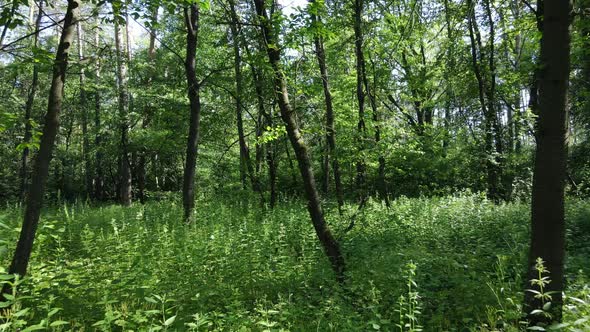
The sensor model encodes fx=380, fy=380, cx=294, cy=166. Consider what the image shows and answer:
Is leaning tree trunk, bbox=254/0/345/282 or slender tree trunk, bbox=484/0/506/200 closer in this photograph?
leaning tree trunk, bbox=254/0/345/282

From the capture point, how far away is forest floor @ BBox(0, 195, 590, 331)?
3.58m

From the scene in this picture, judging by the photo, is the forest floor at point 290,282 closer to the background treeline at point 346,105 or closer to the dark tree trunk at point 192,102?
the dark tree trunk at point 192,102

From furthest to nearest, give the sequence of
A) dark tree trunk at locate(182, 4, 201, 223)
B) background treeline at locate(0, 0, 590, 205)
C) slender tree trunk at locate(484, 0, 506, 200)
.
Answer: slender tree trunk at locate(484, 0, 506, 200)
background treeline at locate(0, 0, 590, 205)
dark tree trunk at locate(182, 4, 201, 223)

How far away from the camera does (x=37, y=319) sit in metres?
3.96

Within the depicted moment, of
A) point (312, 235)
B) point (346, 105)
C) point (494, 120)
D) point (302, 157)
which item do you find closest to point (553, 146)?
Answer: point (302, 157)

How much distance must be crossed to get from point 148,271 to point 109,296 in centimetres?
52

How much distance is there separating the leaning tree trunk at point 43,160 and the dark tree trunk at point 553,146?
499cm

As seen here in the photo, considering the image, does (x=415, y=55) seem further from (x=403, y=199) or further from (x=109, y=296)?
(x=109, y=296)

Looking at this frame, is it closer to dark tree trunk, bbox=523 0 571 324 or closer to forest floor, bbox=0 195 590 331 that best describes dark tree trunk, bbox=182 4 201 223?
forest floor, bbox=0 195 590 331

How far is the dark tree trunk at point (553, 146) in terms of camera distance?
9.88ft

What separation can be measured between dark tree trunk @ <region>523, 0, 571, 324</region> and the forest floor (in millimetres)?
287

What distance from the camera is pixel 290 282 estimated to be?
4930mm

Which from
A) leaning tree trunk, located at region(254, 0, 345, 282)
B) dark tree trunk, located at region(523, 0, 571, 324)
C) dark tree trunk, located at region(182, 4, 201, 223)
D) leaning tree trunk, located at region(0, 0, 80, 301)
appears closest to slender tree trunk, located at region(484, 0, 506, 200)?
leaning tree trunk, located at region(254, 0, 345, 282)

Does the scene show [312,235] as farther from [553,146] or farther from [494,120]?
[494,120]
